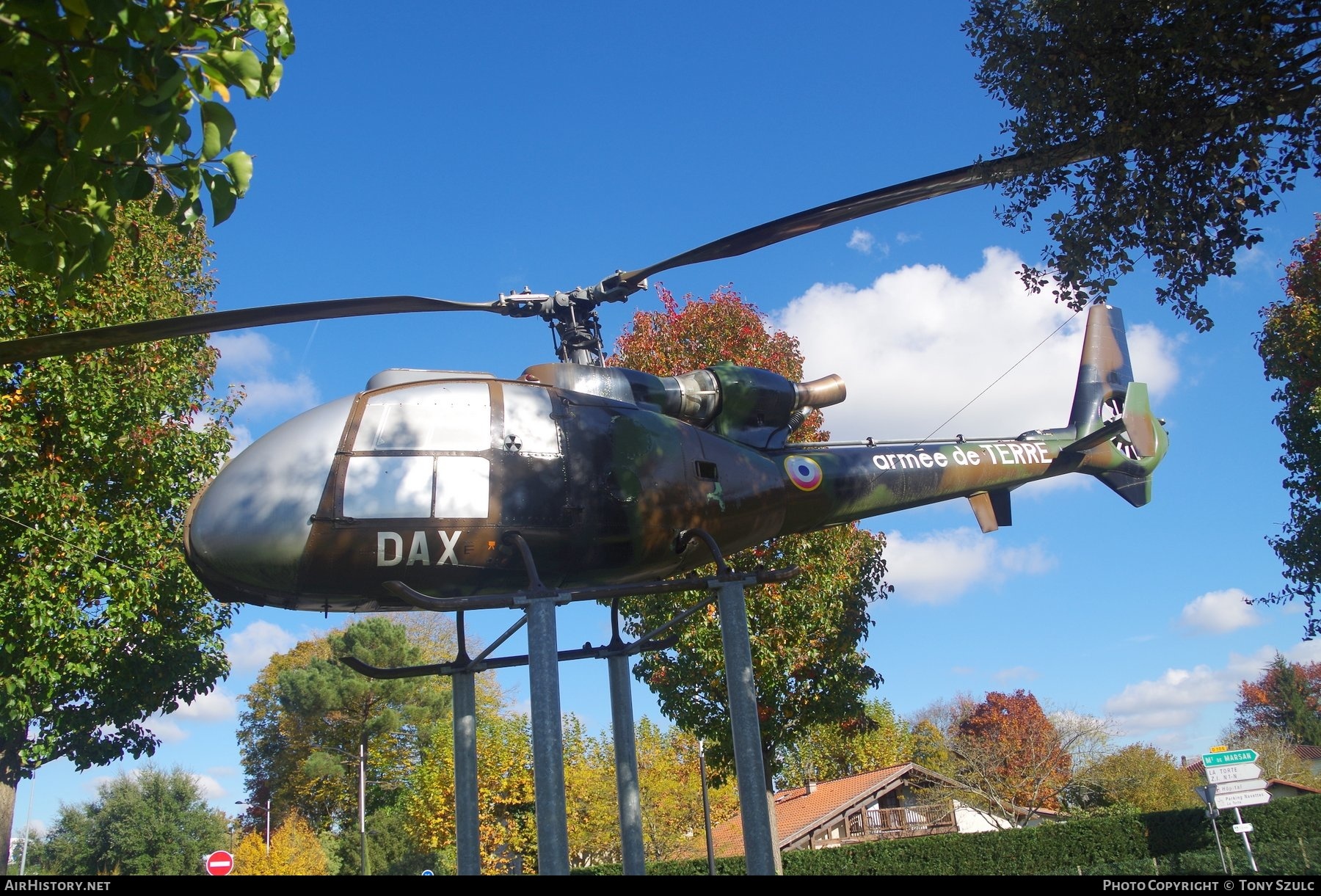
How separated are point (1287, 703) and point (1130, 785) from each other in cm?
5470

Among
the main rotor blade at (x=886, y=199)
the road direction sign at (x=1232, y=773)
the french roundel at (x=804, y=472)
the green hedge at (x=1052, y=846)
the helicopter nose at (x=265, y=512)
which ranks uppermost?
the main rotor blade at (x=886, y=199)

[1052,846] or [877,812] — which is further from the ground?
[877,812]

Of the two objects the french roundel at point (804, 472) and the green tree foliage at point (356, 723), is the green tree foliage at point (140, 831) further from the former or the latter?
the french roundel at point (804, 472)

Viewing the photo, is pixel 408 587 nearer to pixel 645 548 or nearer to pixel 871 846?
pixel 645 548

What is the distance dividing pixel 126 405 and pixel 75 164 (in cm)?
1330

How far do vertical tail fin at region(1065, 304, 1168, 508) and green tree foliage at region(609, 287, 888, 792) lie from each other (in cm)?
556

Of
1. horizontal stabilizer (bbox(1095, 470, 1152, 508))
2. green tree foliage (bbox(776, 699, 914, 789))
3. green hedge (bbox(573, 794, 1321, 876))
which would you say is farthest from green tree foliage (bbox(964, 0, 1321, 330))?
green tree foliage (bbox(776, 699, 914, 789))

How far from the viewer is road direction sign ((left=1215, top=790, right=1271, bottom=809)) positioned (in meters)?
16.3

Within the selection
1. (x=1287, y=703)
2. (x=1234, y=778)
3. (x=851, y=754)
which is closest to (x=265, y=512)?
(x=1234, y=778)

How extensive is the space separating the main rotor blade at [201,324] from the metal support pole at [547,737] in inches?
107

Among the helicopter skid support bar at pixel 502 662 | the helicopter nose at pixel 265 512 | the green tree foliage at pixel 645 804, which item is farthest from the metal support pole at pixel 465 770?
the green tree foliage at pixel 645 804

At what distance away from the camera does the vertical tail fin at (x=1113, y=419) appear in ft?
51.5

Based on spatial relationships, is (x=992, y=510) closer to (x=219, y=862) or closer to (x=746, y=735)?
(x=746, y=735)

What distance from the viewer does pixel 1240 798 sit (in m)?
16.5
